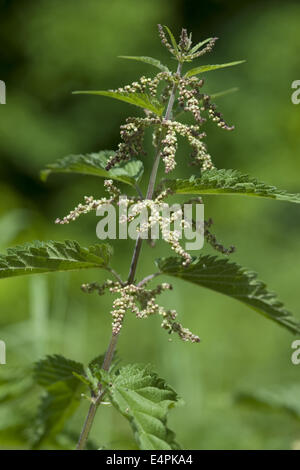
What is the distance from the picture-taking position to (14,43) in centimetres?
743

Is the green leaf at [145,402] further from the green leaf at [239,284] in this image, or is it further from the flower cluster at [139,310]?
the green leaf at [239,284]

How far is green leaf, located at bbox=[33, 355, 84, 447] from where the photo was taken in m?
1.28

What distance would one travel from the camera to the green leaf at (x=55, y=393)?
1.28m

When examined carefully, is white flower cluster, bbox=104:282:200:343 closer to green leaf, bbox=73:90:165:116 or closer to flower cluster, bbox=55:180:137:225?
flower cluster, bbox=55:180:137:225

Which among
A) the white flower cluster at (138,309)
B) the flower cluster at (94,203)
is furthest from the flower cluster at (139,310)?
the flower cluster at (94,203)

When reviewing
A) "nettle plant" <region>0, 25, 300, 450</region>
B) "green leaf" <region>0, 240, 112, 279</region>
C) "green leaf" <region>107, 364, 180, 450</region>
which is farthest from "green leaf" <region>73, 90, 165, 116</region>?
"green leaf" <region>107, 364, 180, 450</region>

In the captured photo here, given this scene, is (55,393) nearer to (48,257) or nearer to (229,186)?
(48,257)

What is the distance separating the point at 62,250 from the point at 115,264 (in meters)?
5.22

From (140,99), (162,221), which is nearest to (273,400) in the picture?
(162,221)

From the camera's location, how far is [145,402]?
1.01m

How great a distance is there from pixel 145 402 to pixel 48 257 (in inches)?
12.3

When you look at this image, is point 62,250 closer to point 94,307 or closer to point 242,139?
point 94,307

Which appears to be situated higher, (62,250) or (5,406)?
(62,250)
